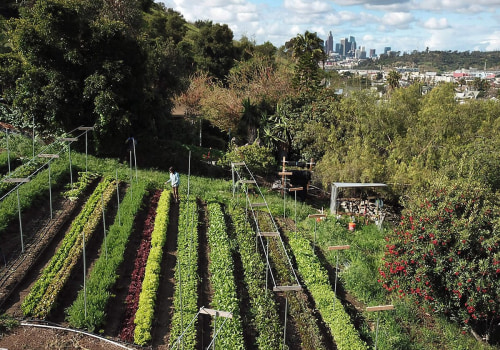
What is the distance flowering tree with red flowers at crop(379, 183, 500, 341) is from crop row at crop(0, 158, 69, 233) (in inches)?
402

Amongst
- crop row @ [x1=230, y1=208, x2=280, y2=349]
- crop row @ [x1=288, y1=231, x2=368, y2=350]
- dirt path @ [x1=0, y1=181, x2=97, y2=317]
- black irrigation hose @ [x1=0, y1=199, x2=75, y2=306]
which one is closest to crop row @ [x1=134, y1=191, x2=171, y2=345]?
crop row @ [x1=230, y1=208, x2=280, y2=349]

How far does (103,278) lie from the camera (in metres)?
9.87

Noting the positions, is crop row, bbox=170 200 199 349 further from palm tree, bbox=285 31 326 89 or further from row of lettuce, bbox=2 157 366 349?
palm tree, bbox=285 31 326 89

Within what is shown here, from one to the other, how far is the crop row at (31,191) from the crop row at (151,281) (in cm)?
373

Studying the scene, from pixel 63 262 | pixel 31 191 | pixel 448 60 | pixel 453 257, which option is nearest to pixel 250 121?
pixel 31 191

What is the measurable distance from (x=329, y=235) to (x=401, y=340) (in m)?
4.90

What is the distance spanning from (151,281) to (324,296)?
4183 mm

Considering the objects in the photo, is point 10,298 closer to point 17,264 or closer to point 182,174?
point 17,264

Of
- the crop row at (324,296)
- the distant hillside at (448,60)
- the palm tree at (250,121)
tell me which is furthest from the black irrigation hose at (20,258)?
the distant hillside at (448,60)

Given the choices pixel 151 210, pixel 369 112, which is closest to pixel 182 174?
pixel 151 210

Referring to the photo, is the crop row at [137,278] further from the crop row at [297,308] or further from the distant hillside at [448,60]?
the distant hillside at [448,60]

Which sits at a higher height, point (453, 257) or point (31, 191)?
point (31, 191)

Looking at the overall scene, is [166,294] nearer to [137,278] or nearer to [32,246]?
[137,278]

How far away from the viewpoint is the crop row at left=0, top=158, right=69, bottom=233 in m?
11.8
